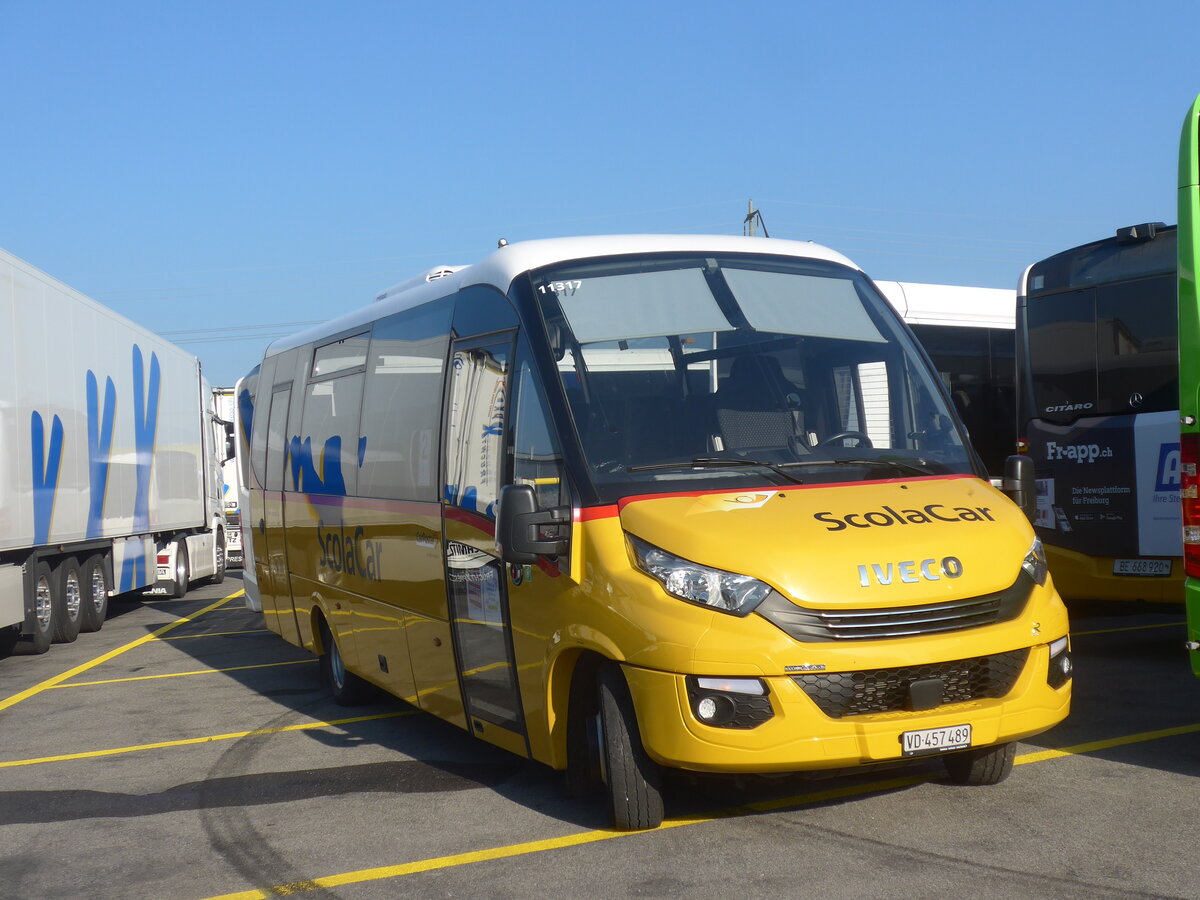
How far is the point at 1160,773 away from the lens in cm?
643

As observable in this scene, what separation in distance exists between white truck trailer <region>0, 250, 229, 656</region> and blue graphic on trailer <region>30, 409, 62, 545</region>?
0.05ft

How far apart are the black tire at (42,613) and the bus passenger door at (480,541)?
8.53 metres

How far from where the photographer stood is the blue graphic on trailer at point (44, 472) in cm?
1377

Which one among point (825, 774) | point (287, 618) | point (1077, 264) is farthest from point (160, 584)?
point (825, 774)

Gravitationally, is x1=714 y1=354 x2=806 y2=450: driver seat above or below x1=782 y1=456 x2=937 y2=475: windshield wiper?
above

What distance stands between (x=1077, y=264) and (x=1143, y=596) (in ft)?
9.72

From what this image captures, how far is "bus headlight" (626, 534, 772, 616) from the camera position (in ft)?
17.2

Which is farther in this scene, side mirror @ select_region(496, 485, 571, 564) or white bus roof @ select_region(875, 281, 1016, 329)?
white bus roof @ select_region(875, 281, 1016, 329)

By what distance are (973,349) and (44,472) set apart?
11.5 meters

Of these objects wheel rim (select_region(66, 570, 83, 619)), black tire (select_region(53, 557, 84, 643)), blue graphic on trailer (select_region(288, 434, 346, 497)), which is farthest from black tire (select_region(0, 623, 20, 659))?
blue graphic on trailer (select_region(288, 434, 346, 497))

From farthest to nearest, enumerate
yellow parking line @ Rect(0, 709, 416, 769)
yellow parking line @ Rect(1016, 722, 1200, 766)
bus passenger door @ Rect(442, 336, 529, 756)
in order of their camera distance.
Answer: yellow parking line @ Rect(0, 709, 416, 769) → yellow parking line @ Rect(1016, 722, 1200, 766) → bus passenger door @ Rect(442, 336, 529, 756)

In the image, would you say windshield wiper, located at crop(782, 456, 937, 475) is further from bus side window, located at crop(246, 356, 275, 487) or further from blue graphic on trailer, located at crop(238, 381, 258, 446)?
blue graphic on trailer, located at crop(238, 381, 258, 446)

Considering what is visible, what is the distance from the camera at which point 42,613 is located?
14.8 m

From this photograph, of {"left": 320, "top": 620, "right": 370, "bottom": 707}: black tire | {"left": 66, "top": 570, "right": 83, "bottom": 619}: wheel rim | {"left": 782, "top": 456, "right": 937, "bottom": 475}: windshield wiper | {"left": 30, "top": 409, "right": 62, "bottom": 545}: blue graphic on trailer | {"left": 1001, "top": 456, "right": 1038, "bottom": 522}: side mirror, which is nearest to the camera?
{"left": 782, "top": 456, "right": 937, "bottom": 475}: windshield wiper
